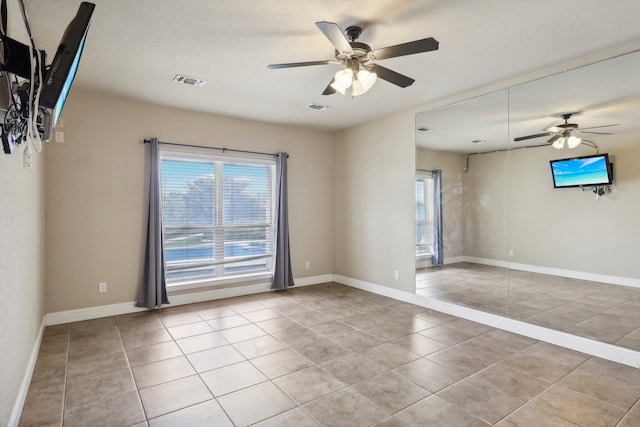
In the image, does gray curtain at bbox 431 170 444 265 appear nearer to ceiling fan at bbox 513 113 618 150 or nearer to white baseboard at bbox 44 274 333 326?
ceiling fan at bbox 513 113 618 150

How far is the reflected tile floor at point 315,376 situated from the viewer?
2247mm

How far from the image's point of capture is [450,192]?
15.2ft

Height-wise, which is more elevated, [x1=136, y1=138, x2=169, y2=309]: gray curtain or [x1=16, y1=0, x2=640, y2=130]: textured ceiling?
[x1=16, y1=0, x2=640, y2=130]: textured ceiling

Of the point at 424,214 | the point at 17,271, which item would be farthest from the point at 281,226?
the point at 17,271

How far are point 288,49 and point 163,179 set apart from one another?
2.70 m

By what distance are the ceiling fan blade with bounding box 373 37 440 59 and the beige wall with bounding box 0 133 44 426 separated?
2408mm

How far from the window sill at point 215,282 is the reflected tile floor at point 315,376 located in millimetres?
647

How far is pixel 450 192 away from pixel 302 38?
9.41ft

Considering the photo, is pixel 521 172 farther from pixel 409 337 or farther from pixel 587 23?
pixel 409 337

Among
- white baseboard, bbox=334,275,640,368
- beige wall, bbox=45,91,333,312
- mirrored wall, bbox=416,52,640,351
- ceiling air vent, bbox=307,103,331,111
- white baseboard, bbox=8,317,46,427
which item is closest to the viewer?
white baseboard, bbox=8,317,46,427

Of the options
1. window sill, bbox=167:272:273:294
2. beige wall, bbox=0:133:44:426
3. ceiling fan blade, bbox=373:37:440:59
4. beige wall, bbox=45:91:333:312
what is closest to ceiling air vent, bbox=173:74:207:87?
beige wall, bbox=45:91:333:312

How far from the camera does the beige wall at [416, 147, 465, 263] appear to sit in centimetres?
454

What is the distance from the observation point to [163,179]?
4.71 metres

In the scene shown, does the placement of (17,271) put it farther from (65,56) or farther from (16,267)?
(65,56)
